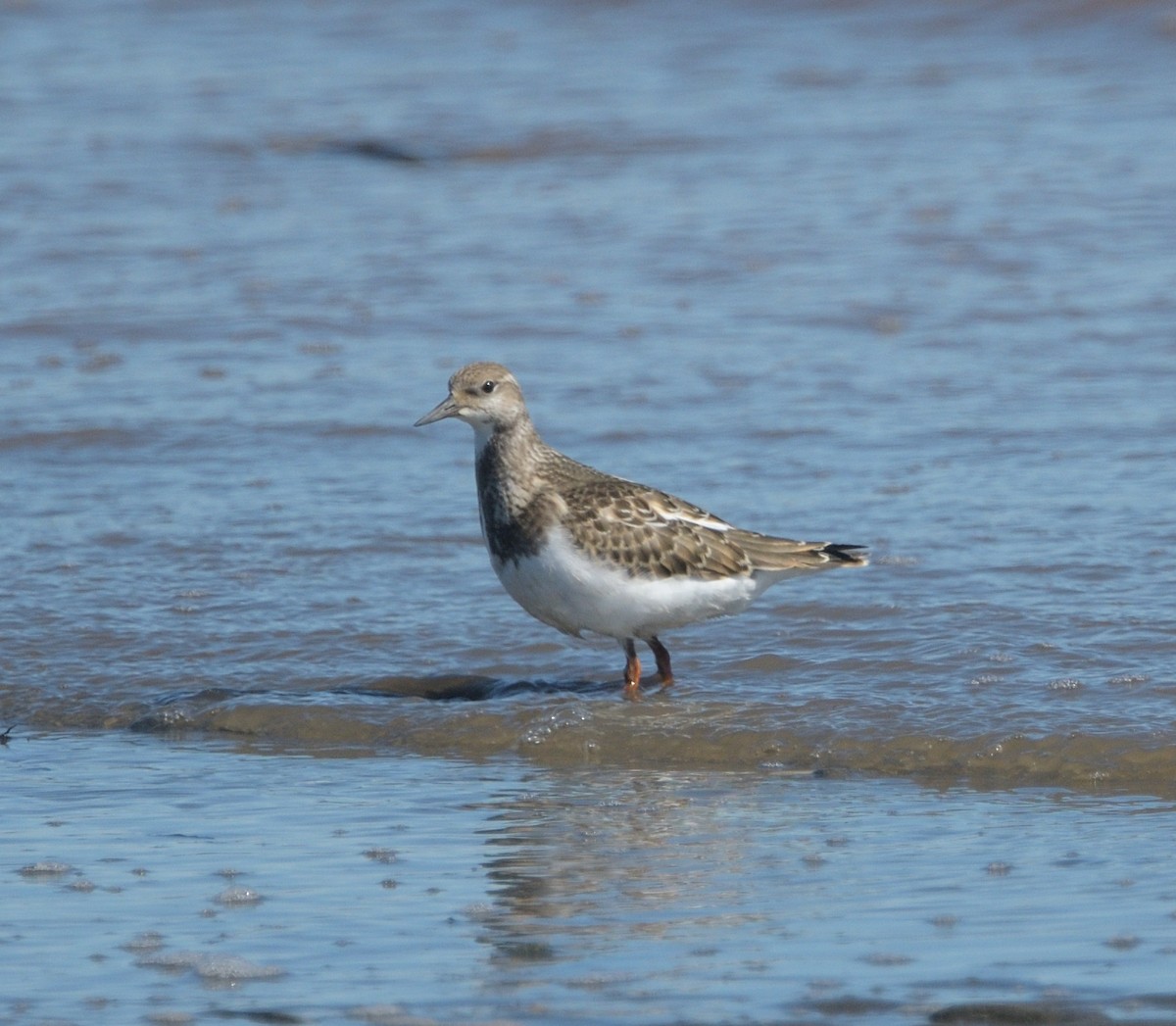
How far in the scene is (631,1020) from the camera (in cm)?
381

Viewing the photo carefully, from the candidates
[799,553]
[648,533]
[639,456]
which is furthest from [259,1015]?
[639,456]

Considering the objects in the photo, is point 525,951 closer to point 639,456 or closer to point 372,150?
point 639,456

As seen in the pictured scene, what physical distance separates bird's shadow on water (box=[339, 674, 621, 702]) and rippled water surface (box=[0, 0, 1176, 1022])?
0.08ft

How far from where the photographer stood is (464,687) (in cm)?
664

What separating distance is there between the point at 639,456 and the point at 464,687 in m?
2.70

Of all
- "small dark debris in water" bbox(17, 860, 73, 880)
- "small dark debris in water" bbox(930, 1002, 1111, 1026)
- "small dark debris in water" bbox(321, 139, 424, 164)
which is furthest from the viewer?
"small dark debris in water" bbox(321, 139, 424, 164)

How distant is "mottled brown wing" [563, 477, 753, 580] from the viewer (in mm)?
6320

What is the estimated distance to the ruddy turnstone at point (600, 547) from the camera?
6.31 m

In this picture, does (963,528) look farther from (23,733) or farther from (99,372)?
(99,372)

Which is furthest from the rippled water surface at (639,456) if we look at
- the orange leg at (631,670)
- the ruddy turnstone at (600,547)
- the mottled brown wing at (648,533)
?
the mottled brown wing at (648,533)

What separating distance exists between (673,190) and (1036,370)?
4.79m

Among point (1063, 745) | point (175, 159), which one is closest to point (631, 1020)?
point (1063, 745)

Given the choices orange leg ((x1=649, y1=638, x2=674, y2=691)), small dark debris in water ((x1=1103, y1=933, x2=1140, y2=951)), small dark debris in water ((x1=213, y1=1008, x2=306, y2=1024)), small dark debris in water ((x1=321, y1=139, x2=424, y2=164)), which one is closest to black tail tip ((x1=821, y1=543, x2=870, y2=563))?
orange leg ((x1=649, y1=638, x2=674, y2=691))

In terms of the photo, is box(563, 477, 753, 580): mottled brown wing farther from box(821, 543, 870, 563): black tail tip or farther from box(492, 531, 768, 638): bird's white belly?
box(821, 543, 870, 563): black tail tip
